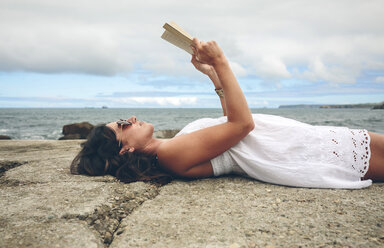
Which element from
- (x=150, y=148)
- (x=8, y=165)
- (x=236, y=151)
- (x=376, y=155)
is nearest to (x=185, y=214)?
(x=236, y=151)

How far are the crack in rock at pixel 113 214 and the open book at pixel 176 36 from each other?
1.41 meters

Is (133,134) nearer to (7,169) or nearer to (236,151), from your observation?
(236,151)

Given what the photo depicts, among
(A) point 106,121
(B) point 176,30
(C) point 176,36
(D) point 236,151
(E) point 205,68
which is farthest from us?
(A) point 106,121

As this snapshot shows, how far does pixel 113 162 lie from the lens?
2738 mm

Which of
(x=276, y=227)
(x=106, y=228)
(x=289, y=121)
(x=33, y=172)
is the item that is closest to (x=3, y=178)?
(x=33, y=172)

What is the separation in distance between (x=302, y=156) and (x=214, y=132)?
881 mm

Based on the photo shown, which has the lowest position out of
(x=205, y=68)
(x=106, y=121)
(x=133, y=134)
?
(x=106, y=121)

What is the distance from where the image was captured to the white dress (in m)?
2.41

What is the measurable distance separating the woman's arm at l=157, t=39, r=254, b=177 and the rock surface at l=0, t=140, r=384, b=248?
0.30 m

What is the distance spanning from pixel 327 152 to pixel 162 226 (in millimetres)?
1701

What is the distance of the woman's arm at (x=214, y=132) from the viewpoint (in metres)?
2.29

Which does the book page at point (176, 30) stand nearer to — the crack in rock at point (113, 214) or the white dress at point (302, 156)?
the white dress at point (302, 156)

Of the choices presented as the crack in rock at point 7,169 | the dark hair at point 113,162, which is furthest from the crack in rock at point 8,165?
the dark hair at point 113,162

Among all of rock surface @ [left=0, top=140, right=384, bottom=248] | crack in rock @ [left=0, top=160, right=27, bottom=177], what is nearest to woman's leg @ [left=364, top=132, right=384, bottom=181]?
rock surface @ [left=0, top=140, right=384, bottom=248]
